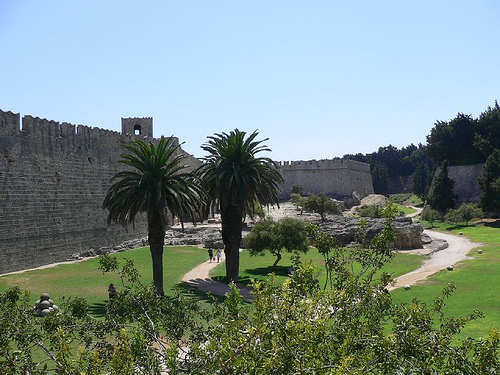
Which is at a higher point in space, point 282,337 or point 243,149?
point 243,149

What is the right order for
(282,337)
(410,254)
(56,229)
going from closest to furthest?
1. (282,337)
2. (56,229)
3. (410,254)

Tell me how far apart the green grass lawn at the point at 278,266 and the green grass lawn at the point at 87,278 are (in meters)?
1.91

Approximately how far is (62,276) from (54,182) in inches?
198

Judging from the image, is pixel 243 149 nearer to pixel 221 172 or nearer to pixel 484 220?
pixel 221 172

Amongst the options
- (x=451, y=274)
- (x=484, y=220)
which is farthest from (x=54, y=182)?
(x=484, y=220)

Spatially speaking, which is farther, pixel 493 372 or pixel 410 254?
pixel 410 254

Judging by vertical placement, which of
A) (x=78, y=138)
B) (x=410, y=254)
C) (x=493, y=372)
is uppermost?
(x=78, y=138)

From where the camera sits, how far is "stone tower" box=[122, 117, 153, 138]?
38.9 m

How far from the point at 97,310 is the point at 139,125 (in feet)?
90.5

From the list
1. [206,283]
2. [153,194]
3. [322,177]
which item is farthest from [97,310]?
[322,177]

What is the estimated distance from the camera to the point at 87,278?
17984 millimetres

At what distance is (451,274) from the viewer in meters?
19.8

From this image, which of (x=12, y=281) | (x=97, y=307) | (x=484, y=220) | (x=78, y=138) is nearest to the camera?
(x=97, y=307)

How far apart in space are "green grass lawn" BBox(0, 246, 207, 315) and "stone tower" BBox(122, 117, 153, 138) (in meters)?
16.7
